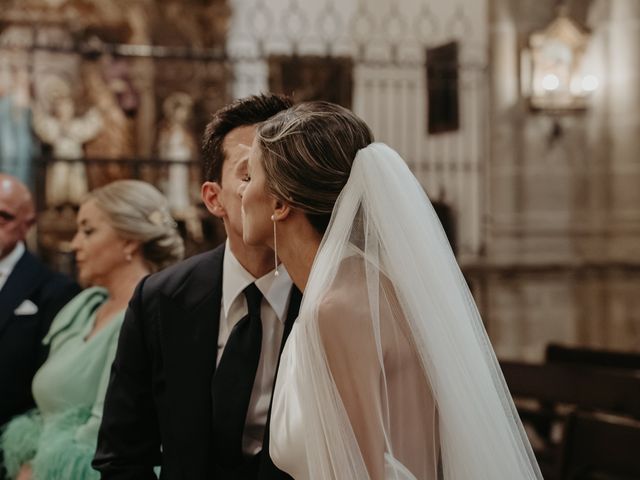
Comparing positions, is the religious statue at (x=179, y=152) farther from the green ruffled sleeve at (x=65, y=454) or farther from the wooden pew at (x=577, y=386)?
the green ruffled sleeve at (x=65, y=454)

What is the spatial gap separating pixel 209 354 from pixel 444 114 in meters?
A: 7.74

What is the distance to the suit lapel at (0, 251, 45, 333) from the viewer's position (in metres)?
→ 3.56

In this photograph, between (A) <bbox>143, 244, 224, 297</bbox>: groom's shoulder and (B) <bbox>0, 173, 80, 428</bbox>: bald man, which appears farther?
(B) <bbox>0, 173, 80, 428</bbox>: bald man

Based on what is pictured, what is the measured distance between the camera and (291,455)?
1945mm

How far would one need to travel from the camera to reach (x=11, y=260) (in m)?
3.75

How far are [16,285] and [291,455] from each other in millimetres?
2002

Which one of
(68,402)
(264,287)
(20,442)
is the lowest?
(20,442)

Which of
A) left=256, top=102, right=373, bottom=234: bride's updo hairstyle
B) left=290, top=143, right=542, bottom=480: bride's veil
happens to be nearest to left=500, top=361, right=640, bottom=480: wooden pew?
left=290, top=143, right=542, bottom=480: bride's veil

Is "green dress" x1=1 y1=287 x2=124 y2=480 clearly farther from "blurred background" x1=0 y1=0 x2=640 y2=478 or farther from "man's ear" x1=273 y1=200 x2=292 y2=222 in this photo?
"blurred background" x1=0 y1=0 x2=640 y2=478

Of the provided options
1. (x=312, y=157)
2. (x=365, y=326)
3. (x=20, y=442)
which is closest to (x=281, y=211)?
(x=312, y=157)

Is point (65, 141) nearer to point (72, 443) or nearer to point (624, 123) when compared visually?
point (624, 123)

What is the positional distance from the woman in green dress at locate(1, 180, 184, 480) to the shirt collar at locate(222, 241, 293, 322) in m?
0.78

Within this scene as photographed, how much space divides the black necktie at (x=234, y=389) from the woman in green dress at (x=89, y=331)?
32.9 inches

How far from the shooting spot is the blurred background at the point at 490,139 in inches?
322
